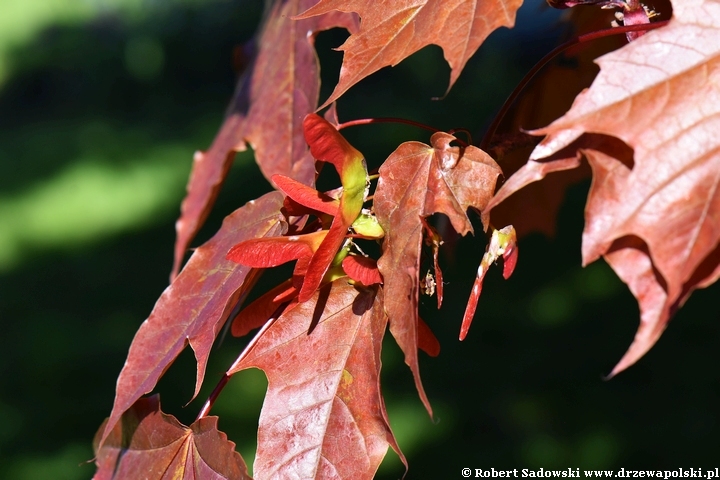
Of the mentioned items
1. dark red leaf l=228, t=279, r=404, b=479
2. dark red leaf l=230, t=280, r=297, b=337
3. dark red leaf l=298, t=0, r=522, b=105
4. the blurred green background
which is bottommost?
the blurred green background

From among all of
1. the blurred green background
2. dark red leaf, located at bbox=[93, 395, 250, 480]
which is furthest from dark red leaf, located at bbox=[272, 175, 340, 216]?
the blurred green background

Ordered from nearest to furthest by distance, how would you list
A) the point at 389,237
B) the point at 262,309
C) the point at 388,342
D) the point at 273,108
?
the point at 389,237 → the point at 262,309 → the point at 273,108 → the point at 388,342

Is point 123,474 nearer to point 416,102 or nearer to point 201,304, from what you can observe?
point 201,304

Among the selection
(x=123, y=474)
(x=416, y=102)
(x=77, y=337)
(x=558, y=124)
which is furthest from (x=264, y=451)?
(x=416, y=102)

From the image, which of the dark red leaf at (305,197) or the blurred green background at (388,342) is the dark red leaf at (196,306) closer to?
the dark red leaf at (305,197)

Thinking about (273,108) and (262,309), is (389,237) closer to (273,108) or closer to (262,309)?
(262,309)

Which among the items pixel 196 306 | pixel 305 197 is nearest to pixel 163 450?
pixel 196 306

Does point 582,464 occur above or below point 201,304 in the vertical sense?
below

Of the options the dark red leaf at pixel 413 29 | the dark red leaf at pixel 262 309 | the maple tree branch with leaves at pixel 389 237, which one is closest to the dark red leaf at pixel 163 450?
the maple tree branch with leaves at pixel 389 237

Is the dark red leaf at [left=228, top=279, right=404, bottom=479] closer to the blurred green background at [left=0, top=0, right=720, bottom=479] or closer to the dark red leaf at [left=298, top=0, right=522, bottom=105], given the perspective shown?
the dark red leaf at [left=298, top=0, right=522, bottom=105]
